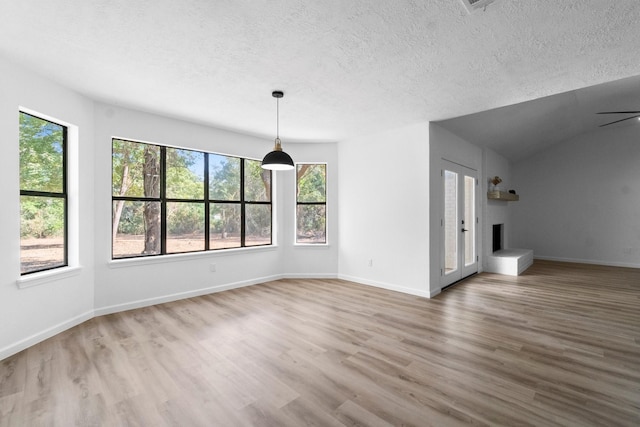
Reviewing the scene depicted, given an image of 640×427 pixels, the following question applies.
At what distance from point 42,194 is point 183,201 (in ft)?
5.42

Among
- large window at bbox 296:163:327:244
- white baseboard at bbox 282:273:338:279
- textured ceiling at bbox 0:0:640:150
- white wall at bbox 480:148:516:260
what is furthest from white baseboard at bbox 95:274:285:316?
Result: white wall at bbox 480:148:516:260

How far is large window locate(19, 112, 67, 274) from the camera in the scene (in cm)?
302

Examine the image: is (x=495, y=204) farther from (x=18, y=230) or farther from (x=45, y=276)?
(x=18, y=230)

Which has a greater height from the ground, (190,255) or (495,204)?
(495,204)

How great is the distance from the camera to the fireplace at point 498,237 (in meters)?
7.33

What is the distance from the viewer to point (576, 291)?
4.80 m

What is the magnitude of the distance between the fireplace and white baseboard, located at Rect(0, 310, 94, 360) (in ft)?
27.4

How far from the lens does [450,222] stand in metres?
5.20

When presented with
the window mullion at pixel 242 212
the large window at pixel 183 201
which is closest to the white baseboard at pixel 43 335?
the large window at pixel 183 201

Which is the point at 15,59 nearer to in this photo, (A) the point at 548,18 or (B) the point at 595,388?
(A) the point at 548,18

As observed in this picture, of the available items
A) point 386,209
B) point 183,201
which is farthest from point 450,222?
point 183,201

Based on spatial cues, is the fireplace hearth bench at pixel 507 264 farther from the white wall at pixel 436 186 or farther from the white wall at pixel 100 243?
the white wall at pixel 100 243

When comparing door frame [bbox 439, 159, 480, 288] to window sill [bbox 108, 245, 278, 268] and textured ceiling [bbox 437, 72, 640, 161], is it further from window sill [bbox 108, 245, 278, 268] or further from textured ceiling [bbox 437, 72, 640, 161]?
window sill [bbox 108, 245, 278, 268]

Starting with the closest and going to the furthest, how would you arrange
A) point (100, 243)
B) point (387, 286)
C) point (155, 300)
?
point (100, 243) < point (155, 300) < point (387, 286)
